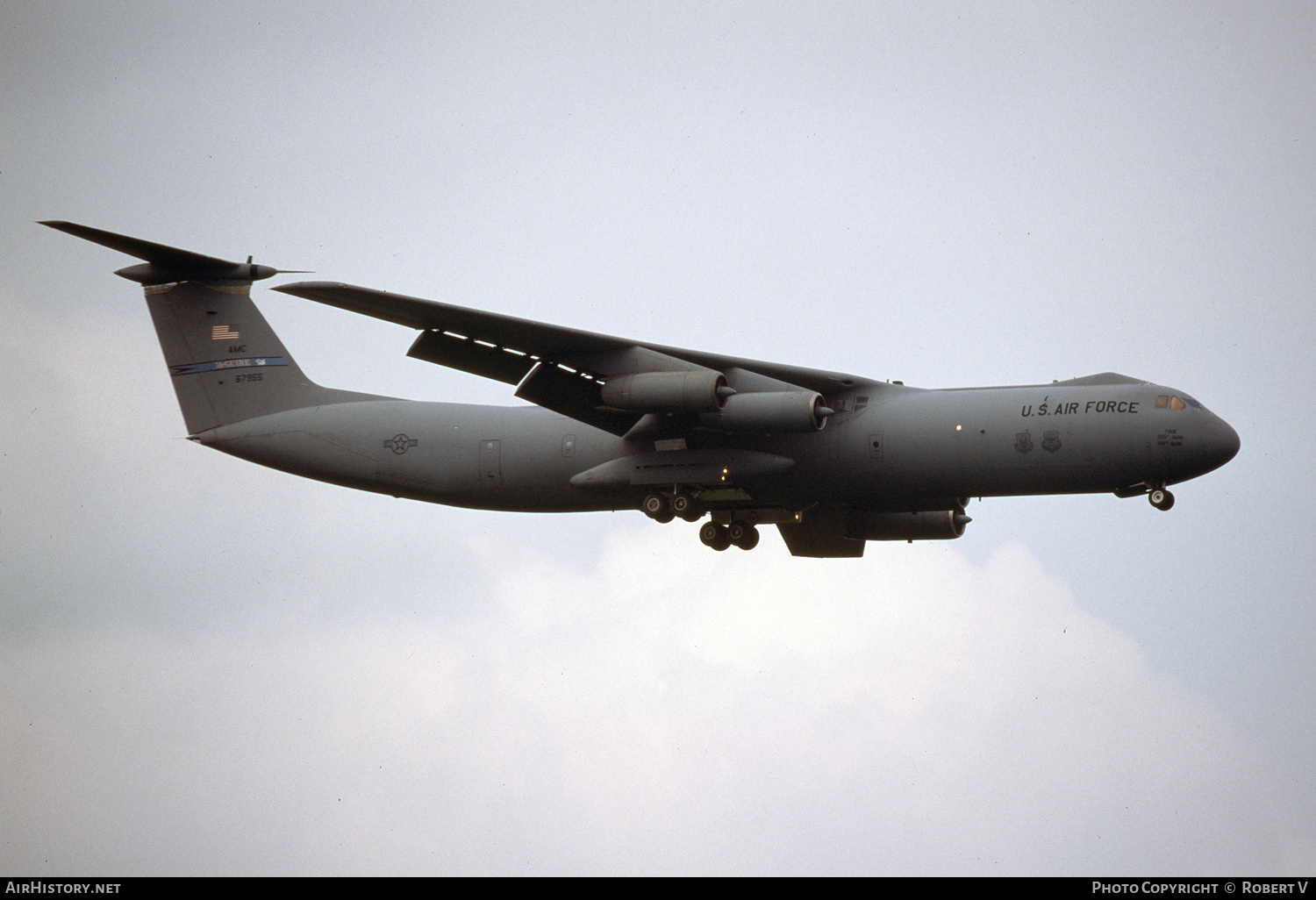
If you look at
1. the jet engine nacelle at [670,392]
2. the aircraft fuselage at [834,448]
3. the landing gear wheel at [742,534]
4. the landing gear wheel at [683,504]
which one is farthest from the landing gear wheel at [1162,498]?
the landing gear wheel at [683,504]

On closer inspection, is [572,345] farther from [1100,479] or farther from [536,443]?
[1100,479]

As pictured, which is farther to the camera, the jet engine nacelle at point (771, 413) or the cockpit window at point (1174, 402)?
the jet engine nacelle at point (771, 413)

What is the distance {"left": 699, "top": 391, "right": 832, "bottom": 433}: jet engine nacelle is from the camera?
22297mm

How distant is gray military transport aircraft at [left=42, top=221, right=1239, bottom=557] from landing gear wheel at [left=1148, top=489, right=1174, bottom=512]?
0.09ft

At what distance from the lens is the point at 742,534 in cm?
2570

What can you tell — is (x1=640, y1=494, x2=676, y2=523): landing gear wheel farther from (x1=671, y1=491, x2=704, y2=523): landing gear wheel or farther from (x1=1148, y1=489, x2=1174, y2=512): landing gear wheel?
(x1=1148, y1=489, x2=1174, y2=512): landing gear wheel

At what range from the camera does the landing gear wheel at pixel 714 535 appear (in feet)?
84.3

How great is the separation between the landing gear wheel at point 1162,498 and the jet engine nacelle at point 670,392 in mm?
6066

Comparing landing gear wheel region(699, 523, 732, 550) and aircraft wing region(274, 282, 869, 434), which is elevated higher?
aircraft wing region(274, 282, 869, 434)

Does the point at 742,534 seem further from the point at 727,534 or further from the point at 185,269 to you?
the point at 185,269

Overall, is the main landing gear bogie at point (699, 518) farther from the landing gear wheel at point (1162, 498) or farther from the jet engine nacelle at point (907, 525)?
the landing gear wheel at point (1162, 498)

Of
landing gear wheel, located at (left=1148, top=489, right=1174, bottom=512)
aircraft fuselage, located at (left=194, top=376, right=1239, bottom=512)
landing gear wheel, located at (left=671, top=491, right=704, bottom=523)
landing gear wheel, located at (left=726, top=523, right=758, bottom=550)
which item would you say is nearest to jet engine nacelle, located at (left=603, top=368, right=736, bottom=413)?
aircraft fuselage, located at (left=194, top=376, right=1239, bottom=512)
